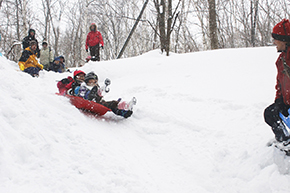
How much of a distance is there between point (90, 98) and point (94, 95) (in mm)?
81

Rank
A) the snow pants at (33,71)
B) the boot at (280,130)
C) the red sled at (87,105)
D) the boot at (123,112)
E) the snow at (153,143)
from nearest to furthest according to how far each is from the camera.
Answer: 1. the snow at (153,143)
2. the boot at (280,130)
3. the red sled at (87,105)
4. the boot at (123,112)
5. the snow pants at (33,71)

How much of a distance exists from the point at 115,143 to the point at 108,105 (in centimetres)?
92

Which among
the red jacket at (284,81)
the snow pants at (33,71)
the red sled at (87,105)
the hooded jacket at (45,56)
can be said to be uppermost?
the hooded jacket at (45,56)

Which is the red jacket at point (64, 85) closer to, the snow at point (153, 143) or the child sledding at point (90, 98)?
the child sledding at point (90, 98)

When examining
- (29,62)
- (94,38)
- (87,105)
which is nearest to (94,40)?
(94,38)

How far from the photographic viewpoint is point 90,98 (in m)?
3.42

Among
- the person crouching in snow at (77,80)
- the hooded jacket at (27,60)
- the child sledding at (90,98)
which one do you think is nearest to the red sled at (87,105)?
the child sledding at (90,98)

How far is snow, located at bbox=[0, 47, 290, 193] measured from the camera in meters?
1.71

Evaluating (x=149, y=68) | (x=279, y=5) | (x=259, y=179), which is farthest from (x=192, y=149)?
(x=279, y=5)

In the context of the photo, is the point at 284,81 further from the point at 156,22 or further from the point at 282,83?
the point at 156,22

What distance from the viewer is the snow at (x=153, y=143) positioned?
5.61ft

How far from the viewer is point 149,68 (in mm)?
5957

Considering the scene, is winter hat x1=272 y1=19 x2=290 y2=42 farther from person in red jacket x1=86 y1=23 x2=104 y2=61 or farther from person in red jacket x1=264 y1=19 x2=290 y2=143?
person in red jacket x1=86 y1=23 x2=104 y2=61

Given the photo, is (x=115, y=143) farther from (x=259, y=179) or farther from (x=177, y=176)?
(x=259, y=179)
